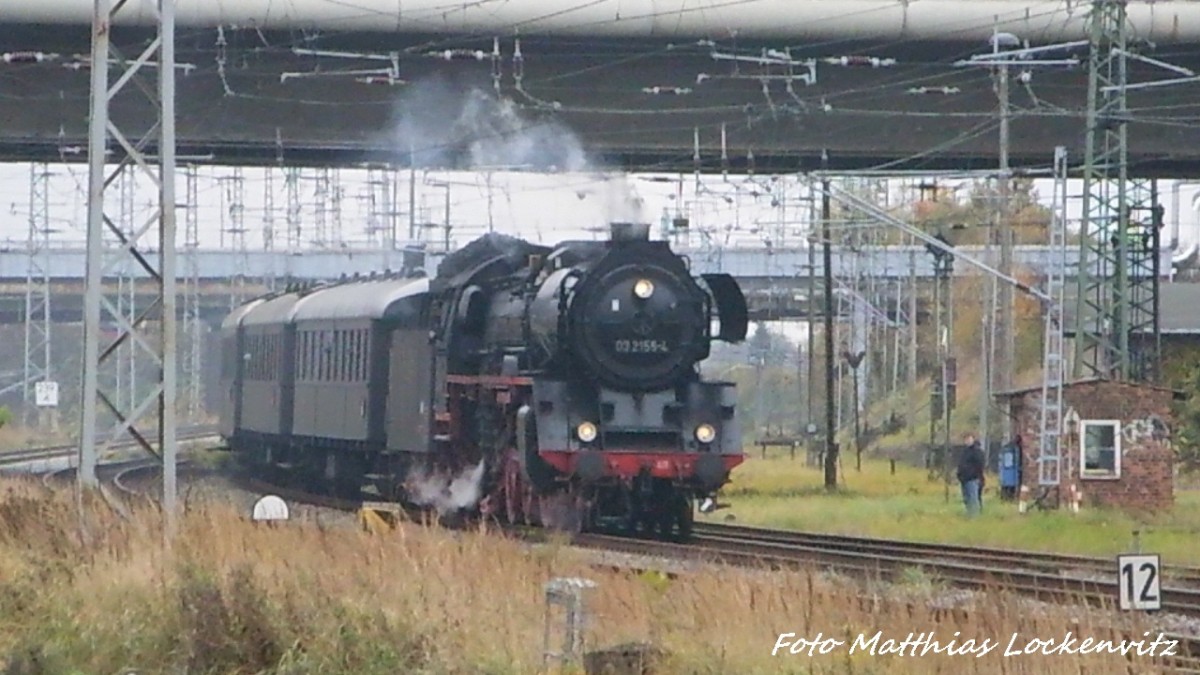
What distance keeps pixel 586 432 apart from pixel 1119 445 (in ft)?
40.0

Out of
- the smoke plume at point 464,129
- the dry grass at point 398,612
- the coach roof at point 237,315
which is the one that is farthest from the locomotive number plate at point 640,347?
the coach roof at point 237,315

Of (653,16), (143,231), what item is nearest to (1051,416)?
(653,16)

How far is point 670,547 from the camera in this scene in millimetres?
21188

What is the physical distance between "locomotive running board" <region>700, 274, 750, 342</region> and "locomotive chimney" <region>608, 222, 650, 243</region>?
1163mm

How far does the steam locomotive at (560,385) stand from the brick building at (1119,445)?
363 inches

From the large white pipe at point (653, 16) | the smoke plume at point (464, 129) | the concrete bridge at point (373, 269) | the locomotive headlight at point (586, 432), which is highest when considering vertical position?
the large white pipe at point (653, 16)

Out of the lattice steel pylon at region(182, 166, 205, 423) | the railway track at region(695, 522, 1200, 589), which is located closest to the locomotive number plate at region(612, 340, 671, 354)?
the railway track at region(695, 522, 1200, 589)

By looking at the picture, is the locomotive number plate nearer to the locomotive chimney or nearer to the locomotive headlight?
the locomotive headlight

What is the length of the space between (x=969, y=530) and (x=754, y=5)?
1167cm

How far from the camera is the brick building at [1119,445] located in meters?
31.3

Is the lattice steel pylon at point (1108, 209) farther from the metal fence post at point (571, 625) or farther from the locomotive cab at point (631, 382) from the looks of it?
the metal fence post at point (571, 625)

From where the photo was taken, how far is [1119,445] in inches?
1240

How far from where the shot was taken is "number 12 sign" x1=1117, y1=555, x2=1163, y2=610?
1198cm

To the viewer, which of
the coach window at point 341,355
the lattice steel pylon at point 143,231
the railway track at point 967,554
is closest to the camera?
the railway track at point 967,554
